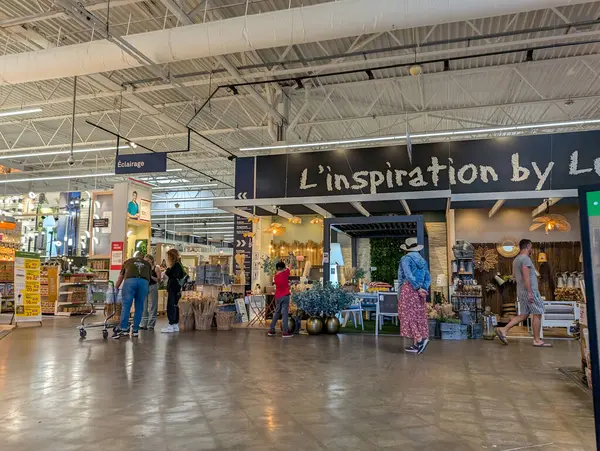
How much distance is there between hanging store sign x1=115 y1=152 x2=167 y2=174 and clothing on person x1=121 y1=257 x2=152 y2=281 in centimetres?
316

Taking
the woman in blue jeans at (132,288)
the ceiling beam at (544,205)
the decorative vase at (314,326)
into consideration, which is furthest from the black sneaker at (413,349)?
the ceiling beam at (544,205)

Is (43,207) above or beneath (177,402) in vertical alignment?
above

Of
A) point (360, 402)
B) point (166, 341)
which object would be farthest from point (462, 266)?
point (360, 402)

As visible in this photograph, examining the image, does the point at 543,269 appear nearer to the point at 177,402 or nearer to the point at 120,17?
the point at 177,402

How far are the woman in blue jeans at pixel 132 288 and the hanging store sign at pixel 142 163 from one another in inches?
125

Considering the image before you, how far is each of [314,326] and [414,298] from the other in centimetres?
237

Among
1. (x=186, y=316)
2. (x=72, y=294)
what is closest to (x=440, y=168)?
(x=186, y=316)

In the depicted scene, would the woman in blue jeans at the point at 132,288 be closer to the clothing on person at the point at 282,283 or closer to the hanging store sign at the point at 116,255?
the clothing on person at the point at 282,283

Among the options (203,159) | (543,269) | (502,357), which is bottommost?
(502,357)

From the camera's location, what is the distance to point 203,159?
19.1 meters

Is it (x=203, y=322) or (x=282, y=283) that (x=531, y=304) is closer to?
(x=282, y=283)

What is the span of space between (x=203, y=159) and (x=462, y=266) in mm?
11732

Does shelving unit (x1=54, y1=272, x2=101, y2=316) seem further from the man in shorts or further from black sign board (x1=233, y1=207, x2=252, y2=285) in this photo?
the man in shorts

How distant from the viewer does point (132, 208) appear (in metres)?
13.5
